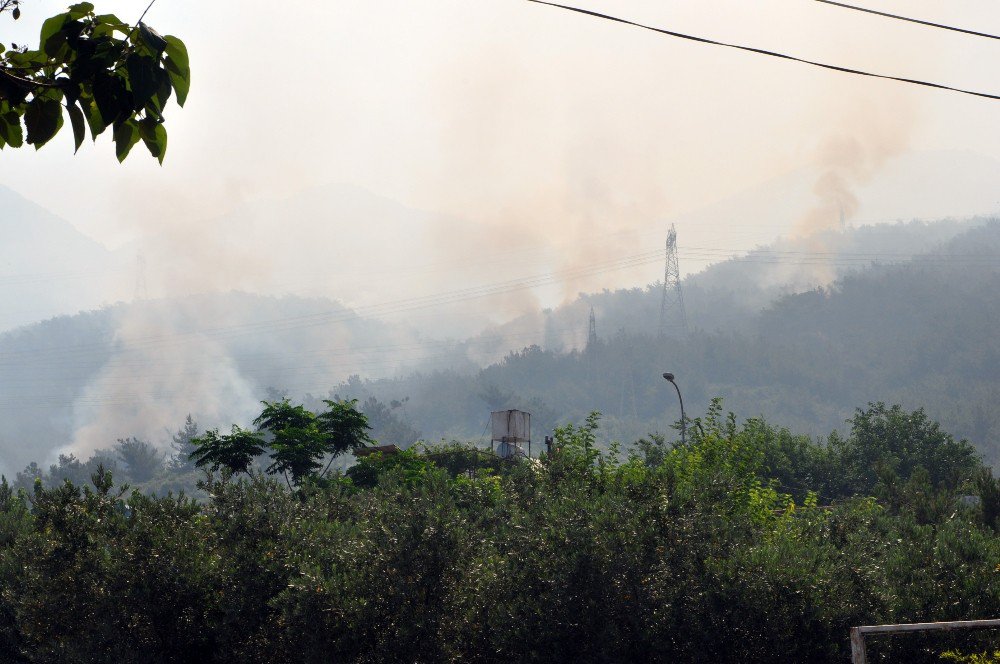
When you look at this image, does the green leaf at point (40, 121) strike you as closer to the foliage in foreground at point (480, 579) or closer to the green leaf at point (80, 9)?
the green leaf at point (80, 9)

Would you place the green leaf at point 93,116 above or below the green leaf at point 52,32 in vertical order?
below

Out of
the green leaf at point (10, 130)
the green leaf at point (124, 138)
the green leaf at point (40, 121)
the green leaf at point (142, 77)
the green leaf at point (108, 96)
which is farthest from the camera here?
the green leaf at point (10, 130)

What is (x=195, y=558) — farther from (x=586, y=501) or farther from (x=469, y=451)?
(x=469, y=451)

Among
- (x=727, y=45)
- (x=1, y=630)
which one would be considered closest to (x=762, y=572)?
(x=727, y=45)

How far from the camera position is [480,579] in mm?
17172

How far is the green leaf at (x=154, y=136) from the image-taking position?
13.2ft

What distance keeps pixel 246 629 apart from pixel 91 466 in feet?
626

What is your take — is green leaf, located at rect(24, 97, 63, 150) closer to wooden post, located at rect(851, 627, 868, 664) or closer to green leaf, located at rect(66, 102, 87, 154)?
green leaf, located at rect(66, 102, 87, 154)

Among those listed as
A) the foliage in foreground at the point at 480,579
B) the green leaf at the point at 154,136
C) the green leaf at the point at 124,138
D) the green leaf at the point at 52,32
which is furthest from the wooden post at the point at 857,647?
the green leaf at the point at 52,32

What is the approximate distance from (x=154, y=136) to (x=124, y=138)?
115 mm

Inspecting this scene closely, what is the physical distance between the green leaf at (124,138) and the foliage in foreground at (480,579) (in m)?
13.7

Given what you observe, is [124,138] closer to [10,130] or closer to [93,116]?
[93,116]

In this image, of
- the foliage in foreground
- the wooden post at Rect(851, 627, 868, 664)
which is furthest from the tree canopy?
the foliage in foreground

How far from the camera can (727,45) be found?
1134 cm
